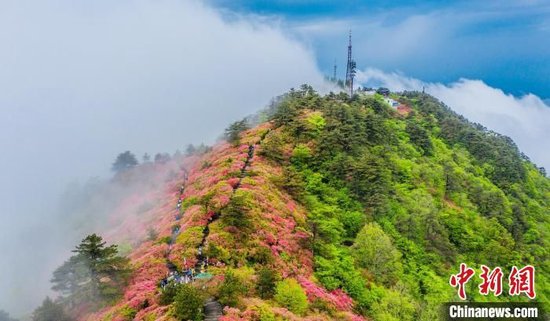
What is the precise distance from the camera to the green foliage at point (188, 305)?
30391 millimetres

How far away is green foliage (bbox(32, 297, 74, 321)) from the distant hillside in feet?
5.15

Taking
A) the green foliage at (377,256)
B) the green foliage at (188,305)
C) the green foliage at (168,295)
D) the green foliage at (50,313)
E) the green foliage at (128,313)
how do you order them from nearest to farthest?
the green foliage at (188,305)
the green foliage at (168,295)
the green foliage at (128,313)
the green foliage at (50,313)
the green foliage at (377,256)

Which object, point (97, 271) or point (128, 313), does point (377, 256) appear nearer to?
point (128, 313)

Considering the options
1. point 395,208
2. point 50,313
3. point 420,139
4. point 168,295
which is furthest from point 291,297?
point 420,139

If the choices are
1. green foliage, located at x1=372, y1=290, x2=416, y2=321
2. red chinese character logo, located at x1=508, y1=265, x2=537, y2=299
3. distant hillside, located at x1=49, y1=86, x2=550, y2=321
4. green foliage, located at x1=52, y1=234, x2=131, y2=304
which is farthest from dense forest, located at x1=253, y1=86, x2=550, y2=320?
green foliage, located at x1=52, y1=234, x2=131, y2=304


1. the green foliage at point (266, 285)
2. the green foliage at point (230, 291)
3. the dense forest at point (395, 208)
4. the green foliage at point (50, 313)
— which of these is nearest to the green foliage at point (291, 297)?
the green foliage at point (266, 285)

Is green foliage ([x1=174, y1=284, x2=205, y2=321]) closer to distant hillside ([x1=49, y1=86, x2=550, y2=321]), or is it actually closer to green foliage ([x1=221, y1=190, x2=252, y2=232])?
distant hillside ([x1=49, y1=86, x2=550, y2=321])

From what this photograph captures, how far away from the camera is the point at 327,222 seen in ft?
172

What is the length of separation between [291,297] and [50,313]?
800 inches

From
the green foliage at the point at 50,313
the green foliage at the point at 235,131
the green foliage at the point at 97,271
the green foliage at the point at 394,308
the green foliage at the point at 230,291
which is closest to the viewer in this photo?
the green foliage at the point at 230,291

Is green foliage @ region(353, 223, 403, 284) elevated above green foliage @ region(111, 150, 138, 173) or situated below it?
below

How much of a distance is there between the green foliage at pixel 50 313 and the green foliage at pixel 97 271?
5.23 feet

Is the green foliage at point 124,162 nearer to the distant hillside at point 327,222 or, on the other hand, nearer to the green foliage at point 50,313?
the distant hillside at point 327,222

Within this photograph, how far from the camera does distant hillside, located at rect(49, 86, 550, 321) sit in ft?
124
